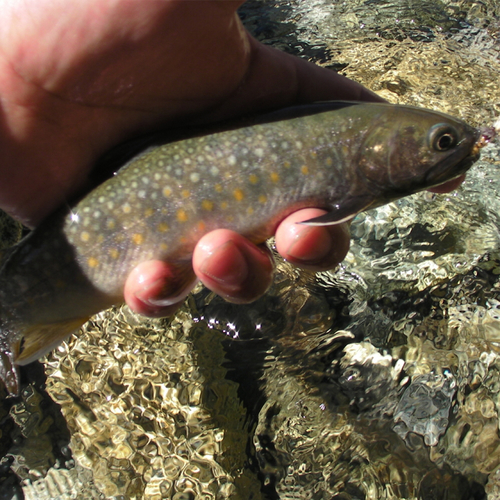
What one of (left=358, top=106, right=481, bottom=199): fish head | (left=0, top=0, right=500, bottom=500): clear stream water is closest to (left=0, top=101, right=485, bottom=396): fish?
(left=358, top=106, right=481, bottom=199): fish head

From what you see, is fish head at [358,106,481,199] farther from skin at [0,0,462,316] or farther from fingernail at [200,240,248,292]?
fingernail at [200,240,248,292]

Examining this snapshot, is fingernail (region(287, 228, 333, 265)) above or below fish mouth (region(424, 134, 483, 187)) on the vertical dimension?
below

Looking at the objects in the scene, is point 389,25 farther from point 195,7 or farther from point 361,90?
point 195,7

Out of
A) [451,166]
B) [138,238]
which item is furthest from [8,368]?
[451,166]

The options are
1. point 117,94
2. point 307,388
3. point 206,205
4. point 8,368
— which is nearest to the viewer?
point 206,205

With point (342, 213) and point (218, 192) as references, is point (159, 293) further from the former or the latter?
point (342, 213)

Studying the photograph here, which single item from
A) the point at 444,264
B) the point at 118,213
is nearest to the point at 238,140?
the point at 118,213
